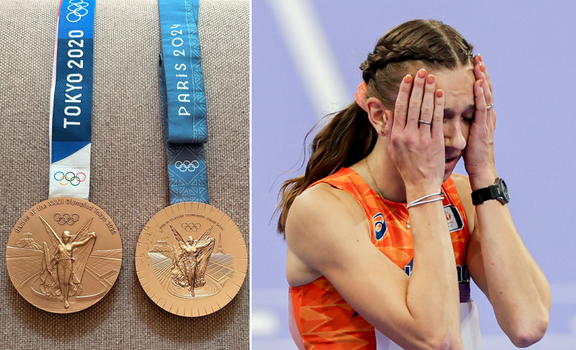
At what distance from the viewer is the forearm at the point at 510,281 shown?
3.32 ft

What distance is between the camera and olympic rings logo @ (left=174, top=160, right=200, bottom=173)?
1324 mm

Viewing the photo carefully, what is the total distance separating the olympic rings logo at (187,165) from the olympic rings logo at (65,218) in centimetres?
25

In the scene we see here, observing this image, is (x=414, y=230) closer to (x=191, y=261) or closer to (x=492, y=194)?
(x=492, y=194)

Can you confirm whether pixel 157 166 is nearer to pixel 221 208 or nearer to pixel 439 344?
pixel 221 208

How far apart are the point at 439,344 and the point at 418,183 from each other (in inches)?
10.2

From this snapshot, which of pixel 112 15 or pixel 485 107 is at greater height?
pixel 112 15

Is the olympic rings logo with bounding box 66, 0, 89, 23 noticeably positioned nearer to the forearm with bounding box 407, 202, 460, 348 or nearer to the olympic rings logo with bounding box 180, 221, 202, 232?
the olympic rings logo with bounding box 180, 221, 202, 232

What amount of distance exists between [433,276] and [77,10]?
3.35 feet

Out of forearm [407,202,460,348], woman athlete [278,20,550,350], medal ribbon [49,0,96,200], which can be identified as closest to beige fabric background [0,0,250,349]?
medal ribbon [49,0,96,200]

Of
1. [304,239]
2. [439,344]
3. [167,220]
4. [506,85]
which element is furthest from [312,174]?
[506,85]

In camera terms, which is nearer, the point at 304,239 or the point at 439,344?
the point at 439,344

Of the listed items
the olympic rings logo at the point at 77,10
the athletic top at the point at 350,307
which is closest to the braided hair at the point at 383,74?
the athletic top at the point at 350,307

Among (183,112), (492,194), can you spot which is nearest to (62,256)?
(183,112)

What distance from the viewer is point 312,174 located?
4.03 ft
